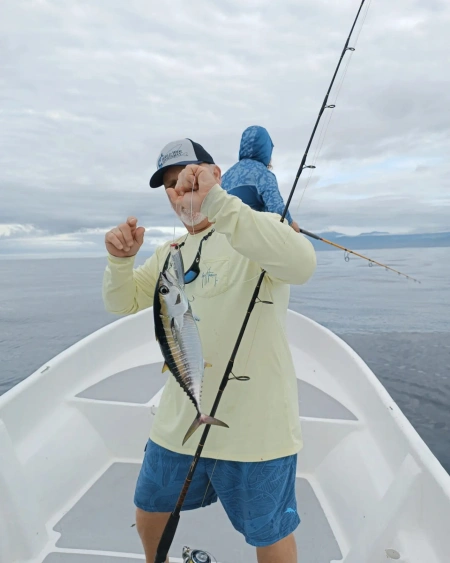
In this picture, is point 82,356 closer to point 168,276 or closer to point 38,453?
point 38,453

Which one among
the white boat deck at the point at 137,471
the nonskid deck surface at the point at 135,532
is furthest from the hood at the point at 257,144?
the nonskid deck surface at the point at 135,532

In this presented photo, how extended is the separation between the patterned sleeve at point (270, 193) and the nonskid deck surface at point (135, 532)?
2229 mm

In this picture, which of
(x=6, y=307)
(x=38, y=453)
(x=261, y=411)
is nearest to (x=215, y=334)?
(x=261, y=411)

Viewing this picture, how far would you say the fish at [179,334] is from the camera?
A: 1.40 m

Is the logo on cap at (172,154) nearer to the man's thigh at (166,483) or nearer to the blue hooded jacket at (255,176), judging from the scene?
the man's thigh at (166,483)

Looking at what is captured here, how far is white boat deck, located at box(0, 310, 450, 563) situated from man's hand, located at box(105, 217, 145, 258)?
1415 mm

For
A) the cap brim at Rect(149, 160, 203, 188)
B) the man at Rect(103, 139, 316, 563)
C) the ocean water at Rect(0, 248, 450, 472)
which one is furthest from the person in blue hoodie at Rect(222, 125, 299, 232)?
the ocean water at Rect(0, 248, 450, 472)

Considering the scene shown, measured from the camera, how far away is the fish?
1403mm

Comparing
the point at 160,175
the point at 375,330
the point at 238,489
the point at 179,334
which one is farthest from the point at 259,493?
the point at 375,330

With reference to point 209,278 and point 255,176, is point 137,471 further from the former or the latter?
point 255,176

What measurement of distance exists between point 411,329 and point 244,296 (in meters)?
10.2

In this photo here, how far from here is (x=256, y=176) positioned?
370 cm

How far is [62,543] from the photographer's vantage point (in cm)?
252

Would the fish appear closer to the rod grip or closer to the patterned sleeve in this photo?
the rod grip
